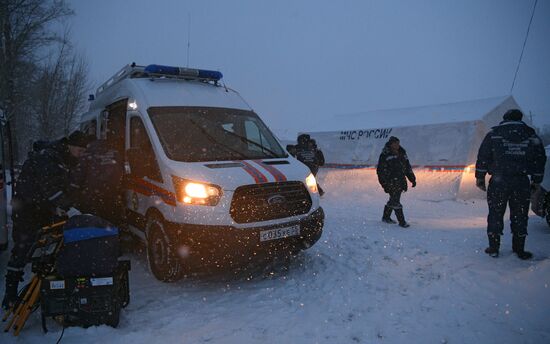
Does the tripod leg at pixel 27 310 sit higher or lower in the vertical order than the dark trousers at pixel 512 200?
lower

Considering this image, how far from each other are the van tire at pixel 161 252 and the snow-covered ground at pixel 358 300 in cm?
17

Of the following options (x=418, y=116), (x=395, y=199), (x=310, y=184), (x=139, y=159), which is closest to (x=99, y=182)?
(x=139, y=159)

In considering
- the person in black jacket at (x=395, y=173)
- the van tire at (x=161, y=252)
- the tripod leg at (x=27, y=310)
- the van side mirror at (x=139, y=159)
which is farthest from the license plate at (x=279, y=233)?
the person in black jacket at (x=395, y=173)

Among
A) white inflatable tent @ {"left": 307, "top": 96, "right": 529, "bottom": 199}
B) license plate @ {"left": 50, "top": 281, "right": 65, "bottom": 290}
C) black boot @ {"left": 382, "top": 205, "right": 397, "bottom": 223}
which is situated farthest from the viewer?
white inflatable tent @ {"left": 307, "top": 96, "right": 529, "bottom": 199}

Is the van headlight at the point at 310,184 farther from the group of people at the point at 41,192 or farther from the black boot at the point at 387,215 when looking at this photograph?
the black boot at the point at 387,215

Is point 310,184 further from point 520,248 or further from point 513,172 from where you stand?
point 520,248

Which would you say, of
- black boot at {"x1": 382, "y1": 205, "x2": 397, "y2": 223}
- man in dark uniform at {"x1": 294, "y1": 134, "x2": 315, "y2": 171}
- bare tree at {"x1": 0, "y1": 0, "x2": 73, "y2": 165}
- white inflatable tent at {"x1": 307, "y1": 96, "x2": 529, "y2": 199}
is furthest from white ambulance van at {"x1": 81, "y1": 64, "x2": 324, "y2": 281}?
bare tree at {"x1": 0, "y1": 0, "x2": 73, "y2": 165}

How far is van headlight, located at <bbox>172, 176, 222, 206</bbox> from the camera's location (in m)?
4.12

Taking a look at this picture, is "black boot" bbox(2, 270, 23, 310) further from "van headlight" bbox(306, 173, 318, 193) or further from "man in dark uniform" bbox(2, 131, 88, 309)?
"van headlight" bbox(306, 173, 318, 193)

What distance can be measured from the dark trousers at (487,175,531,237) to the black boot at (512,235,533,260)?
5 centimetres

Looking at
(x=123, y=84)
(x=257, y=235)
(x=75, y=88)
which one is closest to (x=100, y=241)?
(x=257, y=235)

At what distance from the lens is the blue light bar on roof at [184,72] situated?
583 centimetres

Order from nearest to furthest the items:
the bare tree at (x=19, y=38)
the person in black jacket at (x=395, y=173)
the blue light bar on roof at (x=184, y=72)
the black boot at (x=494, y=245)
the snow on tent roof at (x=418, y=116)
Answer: the black boot at (x=494, y=245)
the blue light bar on roof at (x=184, y=72)
the person in black jacket at (x=395, y=173)
the snow on tent roof at (x=418, y=116)
the bare tree at (x=19, y=38)

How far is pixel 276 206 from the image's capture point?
438 cm
